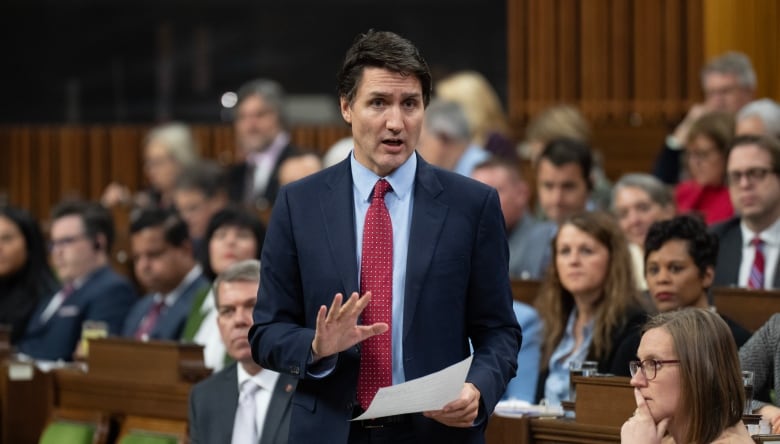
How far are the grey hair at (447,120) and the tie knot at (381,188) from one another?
14.2 feet

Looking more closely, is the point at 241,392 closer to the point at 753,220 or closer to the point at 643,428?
the point at 643,428

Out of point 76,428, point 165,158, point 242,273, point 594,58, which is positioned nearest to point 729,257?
point 242,273

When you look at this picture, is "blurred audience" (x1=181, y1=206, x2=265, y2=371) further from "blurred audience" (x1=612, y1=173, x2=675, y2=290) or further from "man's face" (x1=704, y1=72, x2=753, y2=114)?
"man's face" (x1=704, y1=72, x2=753, y2=114)

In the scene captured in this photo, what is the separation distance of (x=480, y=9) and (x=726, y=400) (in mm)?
7548

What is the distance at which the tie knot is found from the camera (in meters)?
2.93

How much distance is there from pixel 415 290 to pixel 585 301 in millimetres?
2169

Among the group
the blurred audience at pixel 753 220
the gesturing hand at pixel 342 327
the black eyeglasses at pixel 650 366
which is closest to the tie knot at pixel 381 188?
the gesturing hand at pixel 342 327

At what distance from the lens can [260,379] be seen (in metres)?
4.30

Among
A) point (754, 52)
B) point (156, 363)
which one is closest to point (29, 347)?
point (156, 363)

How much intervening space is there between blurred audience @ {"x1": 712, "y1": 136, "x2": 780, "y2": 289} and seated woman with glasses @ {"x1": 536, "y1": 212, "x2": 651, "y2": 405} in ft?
1.96

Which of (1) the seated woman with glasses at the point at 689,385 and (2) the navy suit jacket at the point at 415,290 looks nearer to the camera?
(2) the navy suit jacket at the point at 415,290

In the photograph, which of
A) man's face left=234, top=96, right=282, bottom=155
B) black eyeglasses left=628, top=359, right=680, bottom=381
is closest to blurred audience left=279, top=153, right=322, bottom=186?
man's face left=234, top=96, right=282, bottom=155

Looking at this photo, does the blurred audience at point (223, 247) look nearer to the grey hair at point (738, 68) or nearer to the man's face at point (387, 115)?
the grey hair at point (738, 68)

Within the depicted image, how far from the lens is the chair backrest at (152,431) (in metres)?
4.93
